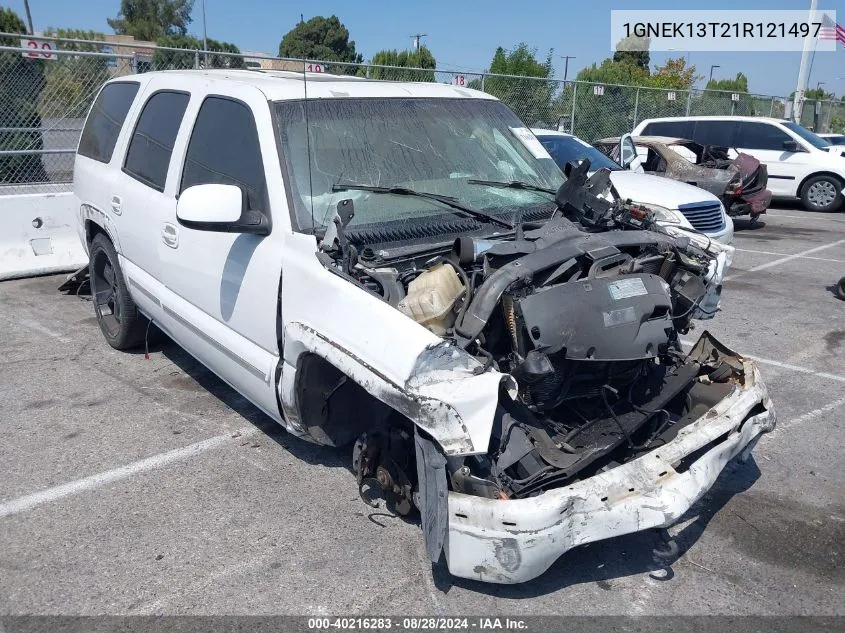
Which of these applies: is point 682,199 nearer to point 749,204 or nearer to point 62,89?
point 749,204

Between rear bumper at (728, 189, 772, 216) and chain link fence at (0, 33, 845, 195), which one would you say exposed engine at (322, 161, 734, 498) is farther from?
rear bumper at (728, 189, 772, 216)

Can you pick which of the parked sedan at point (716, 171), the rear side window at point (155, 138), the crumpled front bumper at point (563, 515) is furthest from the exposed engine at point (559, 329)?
the parked sedan at point (716, 171)

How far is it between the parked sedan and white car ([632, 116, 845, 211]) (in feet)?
6.92

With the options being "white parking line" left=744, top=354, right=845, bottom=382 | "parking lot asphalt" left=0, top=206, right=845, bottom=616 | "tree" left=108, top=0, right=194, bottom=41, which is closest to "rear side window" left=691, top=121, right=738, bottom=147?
"white parking line" left=744, top=354, right=845, bottom=382

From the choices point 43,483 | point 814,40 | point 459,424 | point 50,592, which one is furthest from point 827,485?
point 814,40

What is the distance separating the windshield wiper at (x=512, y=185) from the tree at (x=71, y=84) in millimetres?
7863

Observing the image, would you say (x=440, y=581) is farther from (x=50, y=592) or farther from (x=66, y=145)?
(x=66, y=145)

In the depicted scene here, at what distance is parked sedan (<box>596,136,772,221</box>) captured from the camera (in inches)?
474

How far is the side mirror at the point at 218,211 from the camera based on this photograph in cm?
354

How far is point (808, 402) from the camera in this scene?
511 cm

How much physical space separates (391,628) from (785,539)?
1902 millimetres

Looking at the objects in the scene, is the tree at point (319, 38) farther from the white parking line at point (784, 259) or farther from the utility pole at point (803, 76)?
the white parking line at point (784, 259)

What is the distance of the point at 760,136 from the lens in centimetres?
1477

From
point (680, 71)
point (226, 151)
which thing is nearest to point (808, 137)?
point (226, 151)
